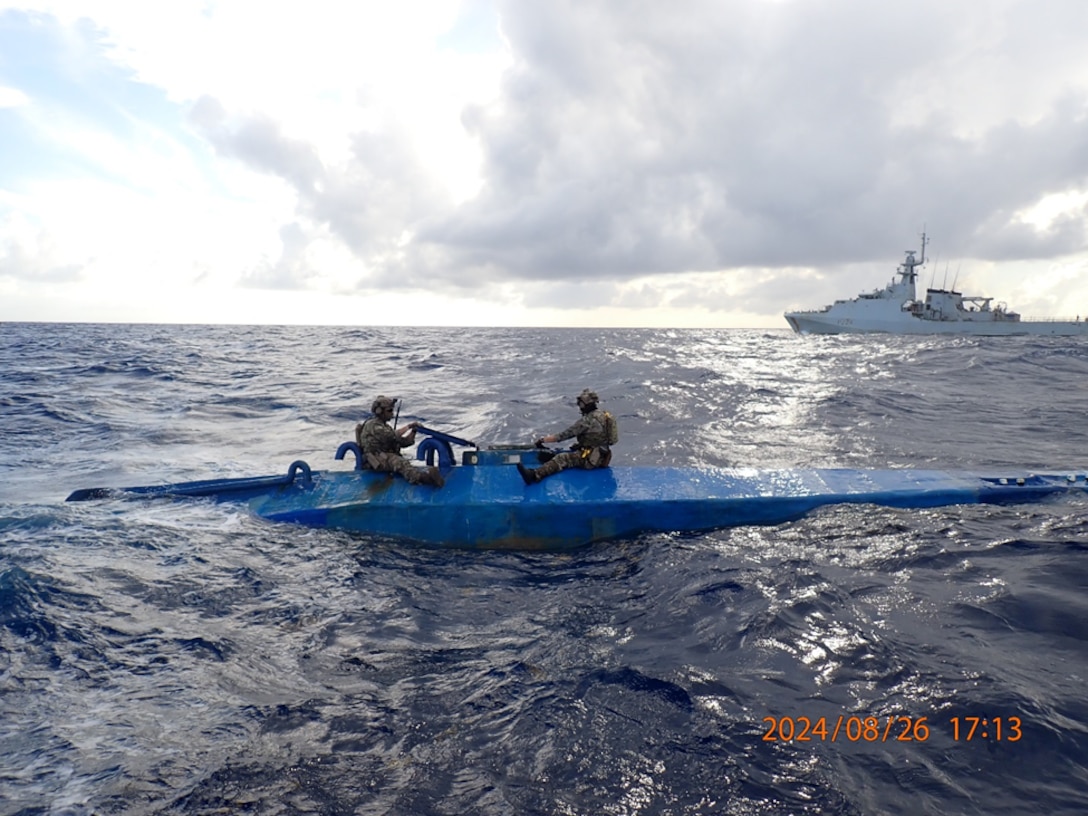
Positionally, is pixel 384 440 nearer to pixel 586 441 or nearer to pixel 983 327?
pixel 586 441

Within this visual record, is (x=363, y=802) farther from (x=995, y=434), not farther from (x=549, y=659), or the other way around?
(x=995, y=434)

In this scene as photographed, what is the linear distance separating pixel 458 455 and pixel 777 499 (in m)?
7.32

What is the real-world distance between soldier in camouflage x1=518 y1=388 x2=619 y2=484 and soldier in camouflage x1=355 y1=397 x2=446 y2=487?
4.89 feet

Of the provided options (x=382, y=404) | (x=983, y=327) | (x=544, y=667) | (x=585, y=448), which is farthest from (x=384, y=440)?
(x=983, y=327)

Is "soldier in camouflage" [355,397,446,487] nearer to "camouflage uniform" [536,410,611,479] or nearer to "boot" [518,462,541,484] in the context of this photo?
"boot" [518,462,541,484]

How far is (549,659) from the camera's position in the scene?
16.9 feet

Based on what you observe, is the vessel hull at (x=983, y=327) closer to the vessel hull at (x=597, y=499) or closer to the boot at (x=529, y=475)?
the vessel hull at (x=597, y=499)

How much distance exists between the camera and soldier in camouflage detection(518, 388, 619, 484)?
889cm

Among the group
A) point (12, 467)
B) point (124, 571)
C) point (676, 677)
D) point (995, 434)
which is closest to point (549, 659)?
point (676, 677)

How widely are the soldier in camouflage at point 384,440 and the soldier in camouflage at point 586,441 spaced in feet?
4.89

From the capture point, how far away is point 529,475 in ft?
28.7
